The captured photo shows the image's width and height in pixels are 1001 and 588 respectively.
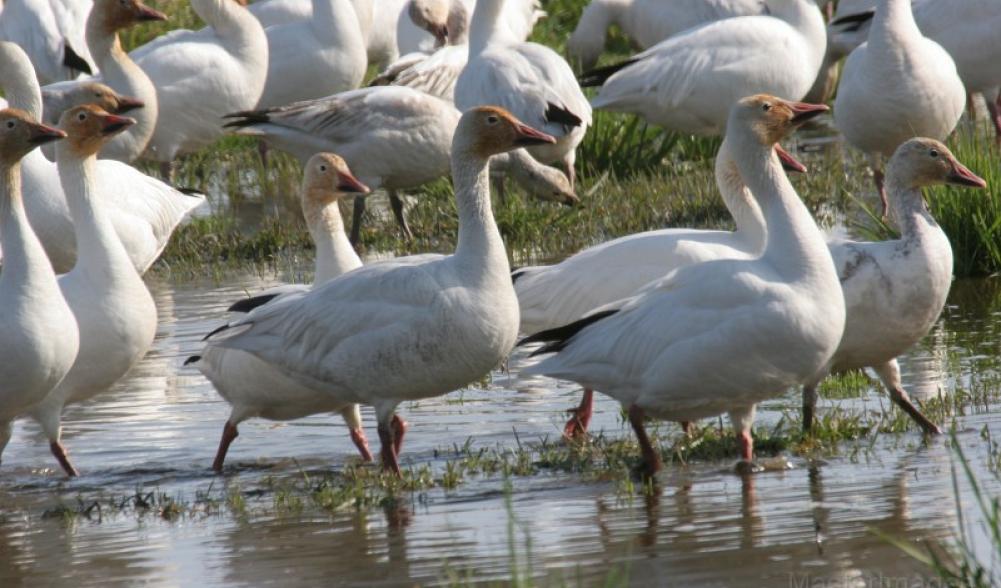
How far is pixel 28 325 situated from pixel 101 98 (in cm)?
392

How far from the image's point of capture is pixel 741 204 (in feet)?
24.1

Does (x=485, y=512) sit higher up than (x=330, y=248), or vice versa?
(x=330, y=248)

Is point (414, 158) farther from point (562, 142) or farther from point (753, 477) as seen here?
point (753, 477)

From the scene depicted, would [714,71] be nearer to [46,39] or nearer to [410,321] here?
[410,321]

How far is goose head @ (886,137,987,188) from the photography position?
22.9ft

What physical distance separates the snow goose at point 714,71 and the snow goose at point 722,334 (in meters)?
5.23

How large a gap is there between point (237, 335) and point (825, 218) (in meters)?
5.34

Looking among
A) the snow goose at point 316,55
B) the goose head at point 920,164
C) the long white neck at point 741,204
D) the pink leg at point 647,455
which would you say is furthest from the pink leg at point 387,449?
the snow goose at point 316,55

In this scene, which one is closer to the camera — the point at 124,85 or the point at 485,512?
the point at 485,512

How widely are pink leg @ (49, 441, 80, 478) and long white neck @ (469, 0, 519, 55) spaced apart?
6.21 metres

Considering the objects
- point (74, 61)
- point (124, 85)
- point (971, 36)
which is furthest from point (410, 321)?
point (74, 61)

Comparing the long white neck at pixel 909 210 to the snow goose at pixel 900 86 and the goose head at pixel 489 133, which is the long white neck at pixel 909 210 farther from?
the snow goose at pixel 900 86

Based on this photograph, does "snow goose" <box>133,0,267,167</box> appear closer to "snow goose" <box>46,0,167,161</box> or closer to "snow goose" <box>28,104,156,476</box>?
"snow goose" <box>46,0,167,161</box>

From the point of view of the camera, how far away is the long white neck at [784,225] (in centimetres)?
602
